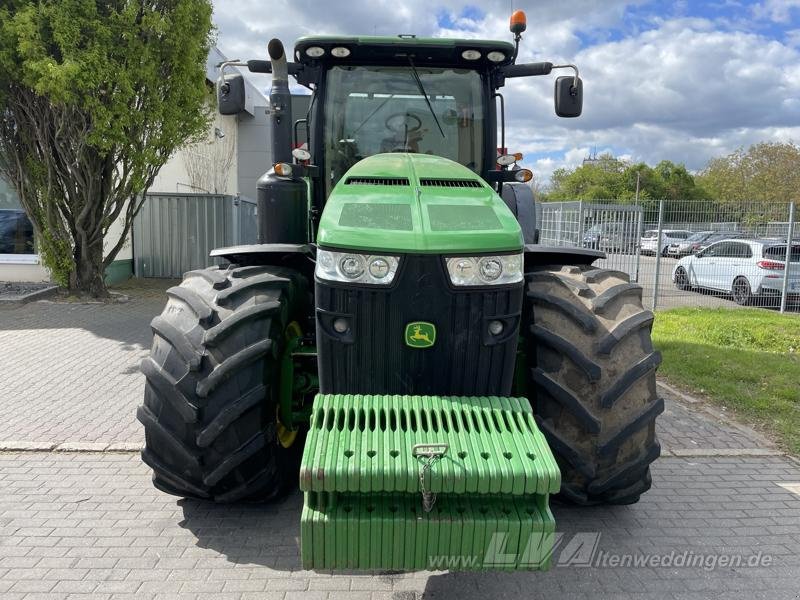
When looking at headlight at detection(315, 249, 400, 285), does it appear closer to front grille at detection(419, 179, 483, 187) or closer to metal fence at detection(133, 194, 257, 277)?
front grille at detection(419, 179, 483, 187)

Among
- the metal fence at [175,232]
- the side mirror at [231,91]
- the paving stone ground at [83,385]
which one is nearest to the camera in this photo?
the side mirror at [231,91]

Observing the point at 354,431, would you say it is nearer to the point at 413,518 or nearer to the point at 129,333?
the point at 413,518

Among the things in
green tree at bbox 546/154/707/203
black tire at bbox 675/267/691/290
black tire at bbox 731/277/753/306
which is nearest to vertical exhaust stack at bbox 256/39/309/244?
black tire at bbox 675/267/691/290

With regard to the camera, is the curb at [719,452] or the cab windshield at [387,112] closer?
the cab windshield at [387,112]

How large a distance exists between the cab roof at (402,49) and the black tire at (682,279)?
411 inches

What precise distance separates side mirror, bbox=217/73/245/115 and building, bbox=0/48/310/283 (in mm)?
2725

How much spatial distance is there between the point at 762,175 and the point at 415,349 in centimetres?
4163

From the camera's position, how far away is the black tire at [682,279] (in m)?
13.3

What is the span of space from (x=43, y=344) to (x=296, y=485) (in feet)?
18.0

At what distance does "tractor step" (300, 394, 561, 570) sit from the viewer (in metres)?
2.34

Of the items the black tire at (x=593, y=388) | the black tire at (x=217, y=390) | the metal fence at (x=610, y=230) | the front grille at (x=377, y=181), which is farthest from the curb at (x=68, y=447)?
the metal fence at (x=610, y=230)

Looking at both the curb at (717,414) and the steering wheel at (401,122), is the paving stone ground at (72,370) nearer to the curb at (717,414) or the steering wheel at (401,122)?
the steering wheel at (401,122)

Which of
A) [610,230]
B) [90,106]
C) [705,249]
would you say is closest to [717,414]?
[610,230]

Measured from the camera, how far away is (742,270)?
1293 cm
